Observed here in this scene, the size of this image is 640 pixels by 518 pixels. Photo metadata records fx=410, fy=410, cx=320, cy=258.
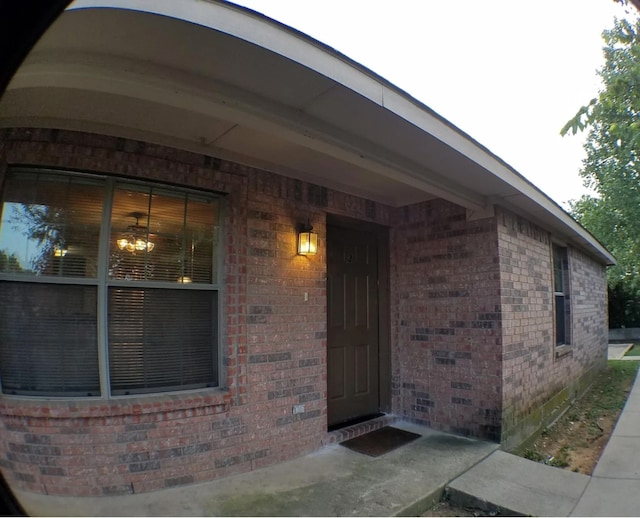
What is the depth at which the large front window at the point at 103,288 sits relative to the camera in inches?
108

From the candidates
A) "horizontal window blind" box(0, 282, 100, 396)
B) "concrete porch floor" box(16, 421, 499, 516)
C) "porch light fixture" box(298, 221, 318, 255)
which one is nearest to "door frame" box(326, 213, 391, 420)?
"porch light fixture" box(298, 221, 318, 255)

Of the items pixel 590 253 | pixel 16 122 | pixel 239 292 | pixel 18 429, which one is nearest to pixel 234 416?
pixel 239 292

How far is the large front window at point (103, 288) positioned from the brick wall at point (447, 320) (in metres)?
2.58

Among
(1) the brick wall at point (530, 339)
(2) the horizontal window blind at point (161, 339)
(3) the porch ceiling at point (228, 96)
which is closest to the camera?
(3) the porch ceiling at point (228, 96)

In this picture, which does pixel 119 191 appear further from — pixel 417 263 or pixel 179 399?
pixel 417 263

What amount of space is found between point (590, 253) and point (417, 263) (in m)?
6.55

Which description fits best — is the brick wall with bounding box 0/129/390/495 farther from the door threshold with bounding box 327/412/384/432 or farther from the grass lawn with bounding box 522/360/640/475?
the grass lawn with bounding box 522/360/640/475

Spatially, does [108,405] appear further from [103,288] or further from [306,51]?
[306,51]

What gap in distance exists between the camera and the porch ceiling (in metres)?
1.91

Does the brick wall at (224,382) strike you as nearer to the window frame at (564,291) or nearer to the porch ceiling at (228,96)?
the porch ceiling at (228,96)

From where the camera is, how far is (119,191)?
10.1 ft

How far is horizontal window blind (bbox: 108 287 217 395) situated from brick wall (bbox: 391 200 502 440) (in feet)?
8.49

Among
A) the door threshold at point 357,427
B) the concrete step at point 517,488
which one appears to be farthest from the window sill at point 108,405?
the concrete step at point 517,488

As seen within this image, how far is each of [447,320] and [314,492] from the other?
253cm
